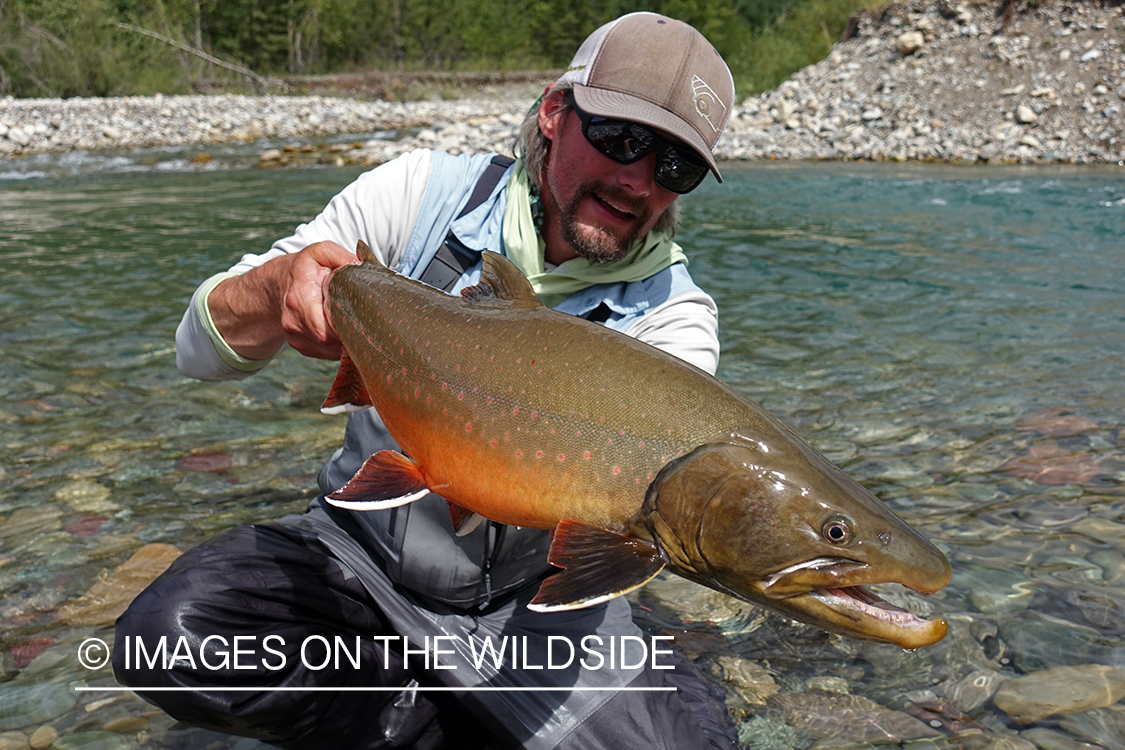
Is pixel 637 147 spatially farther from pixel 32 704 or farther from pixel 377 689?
pixel 32 704

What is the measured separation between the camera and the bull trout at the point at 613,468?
1513mm

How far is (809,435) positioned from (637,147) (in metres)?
2.74

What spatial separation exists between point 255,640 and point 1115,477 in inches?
159

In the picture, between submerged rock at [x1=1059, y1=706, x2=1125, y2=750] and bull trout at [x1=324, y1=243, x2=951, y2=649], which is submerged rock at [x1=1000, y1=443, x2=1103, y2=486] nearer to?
submerged rock at [x1=1059, y1=706, x2=1125, y2=750]

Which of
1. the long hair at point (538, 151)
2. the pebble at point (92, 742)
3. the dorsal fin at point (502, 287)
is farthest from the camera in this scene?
the long hair at point (538, 151)

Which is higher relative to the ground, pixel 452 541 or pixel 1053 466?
pixel 452 541

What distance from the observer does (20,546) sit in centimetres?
347

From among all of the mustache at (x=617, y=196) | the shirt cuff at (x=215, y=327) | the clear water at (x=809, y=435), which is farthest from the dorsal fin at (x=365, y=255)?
the clear water at (x=809, y=435)

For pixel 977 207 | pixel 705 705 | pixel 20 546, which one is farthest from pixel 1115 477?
Result: pixel 977 207

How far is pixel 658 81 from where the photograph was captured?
2.59 m

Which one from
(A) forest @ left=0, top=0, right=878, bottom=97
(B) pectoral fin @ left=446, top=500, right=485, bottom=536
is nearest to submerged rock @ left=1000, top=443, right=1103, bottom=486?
(B) pectoral fin @ left=446, top=500, right=485, bottom=536

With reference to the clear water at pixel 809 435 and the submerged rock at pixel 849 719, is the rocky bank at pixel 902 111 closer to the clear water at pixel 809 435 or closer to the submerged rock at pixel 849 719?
the clear water at pixel 809 435

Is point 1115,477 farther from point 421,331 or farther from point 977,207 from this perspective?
point 977,207

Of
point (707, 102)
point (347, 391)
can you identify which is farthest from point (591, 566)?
point (707, 102)
